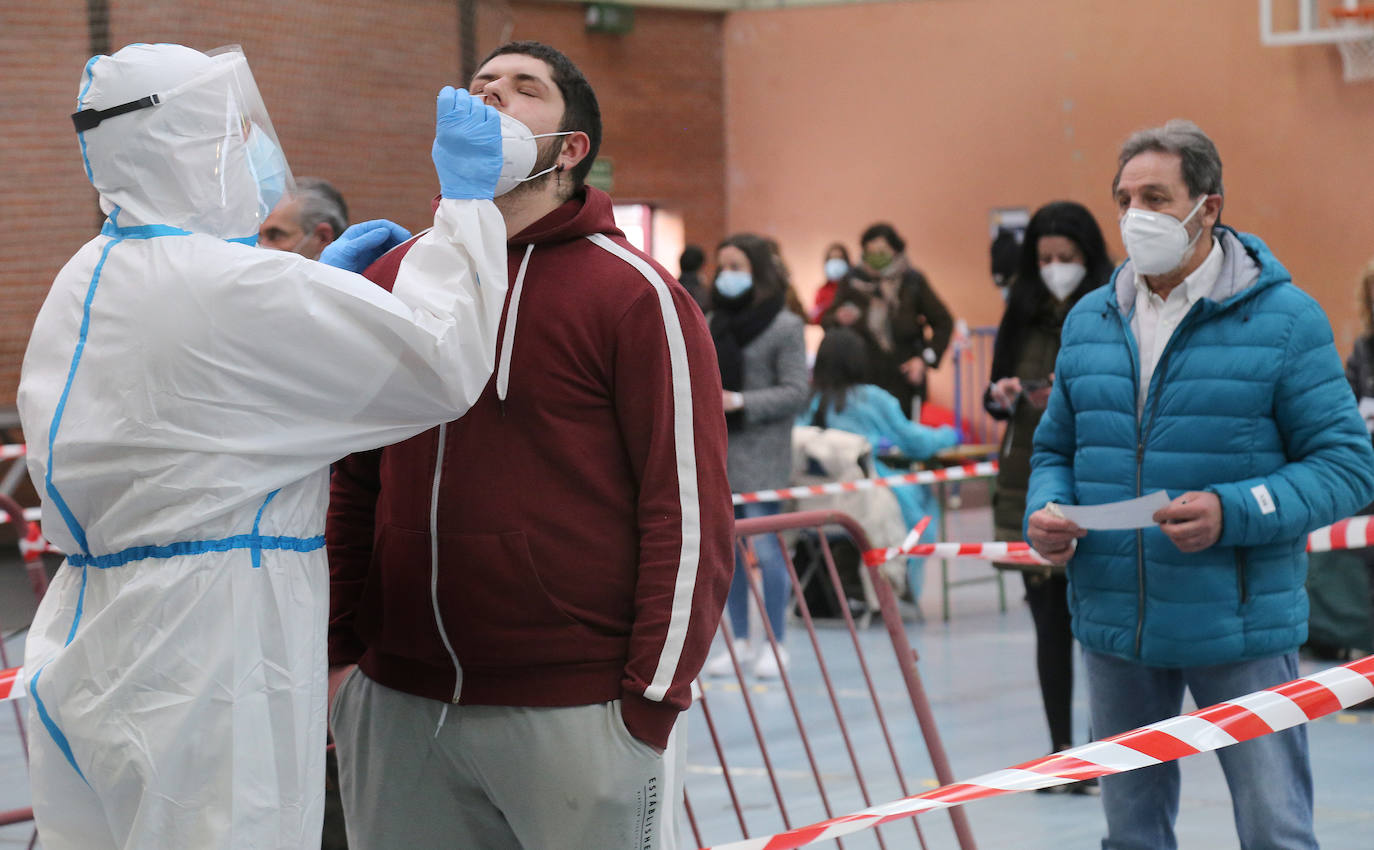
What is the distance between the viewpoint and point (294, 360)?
1980 mm

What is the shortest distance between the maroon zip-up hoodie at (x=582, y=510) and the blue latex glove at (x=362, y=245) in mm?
336

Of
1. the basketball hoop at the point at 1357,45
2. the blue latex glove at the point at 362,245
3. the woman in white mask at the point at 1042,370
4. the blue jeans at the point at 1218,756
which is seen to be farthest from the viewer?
the basketball hoop at the point at 1357,45

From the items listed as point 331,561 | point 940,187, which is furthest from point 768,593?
point 940,187

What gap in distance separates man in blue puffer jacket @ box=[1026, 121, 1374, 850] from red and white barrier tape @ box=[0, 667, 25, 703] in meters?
1.99

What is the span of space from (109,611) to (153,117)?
0.65 metres

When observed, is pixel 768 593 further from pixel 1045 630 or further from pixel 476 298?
pixel 476 298

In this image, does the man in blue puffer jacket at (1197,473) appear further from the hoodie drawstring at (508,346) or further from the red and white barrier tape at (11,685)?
the red and white barrier tape at (11,685)

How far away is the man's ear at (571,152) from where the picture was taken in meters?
2.33

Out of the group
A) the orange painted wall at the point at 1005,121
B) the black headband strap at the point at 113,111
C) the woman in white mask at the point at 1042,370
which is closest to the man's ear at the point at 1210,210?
the woman in white mask at the point at 1042,370

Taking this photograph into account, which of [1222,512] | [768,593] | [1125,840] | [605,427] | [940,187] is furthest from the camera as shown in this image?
[940,187]

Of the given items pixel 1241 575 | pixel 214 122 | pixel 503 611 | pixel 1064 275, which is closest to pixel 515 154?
pixel 214 122

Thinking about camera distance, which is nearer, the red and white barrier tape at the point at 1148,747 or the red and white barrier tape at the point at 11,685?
the red and white barrier tape at the point at 1148,747

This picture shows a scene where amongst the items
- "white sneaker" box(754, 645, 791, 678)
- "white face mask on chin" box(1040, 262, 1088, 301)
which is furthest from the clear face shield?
"white sneaker" box(754, 645, 791, 678)

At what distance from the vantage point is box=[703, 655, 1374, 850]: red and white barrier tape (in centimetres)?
232
